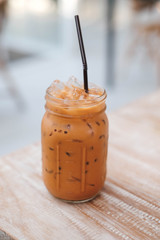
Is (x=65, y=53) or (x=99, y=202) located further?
(x=65, y=53)

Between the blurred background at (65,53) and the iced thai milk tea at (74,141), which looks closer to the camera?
the iced thai milk tea at (74,141)

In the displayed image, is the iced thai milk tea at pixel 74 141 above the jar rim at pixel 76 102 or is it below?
below

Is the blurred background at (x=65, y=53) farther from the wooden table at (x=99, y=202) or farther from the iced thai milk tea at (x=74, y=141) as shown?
the iced thai milk tea at (x=74, y=141)

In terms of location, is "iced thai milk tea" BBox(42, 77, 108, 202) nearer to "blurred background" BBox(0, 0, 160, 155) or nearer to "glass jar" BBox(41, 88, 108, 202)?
"glass jar" BBox(41, 88, 108, 202)

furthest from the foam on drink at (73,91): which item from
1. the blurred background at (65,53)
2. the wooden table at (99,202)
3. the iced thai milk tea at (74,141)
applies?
the blurred background at (65,53)

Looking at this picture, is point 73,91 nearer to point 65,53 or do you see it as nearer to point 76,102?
point 76,102

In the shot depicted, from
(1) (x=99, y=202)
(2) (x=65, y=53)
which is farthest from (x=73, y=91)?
(2) (x=65, y=53)

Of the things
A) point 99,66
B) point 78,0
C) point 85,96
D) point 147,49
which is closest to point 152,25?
point 147,49
